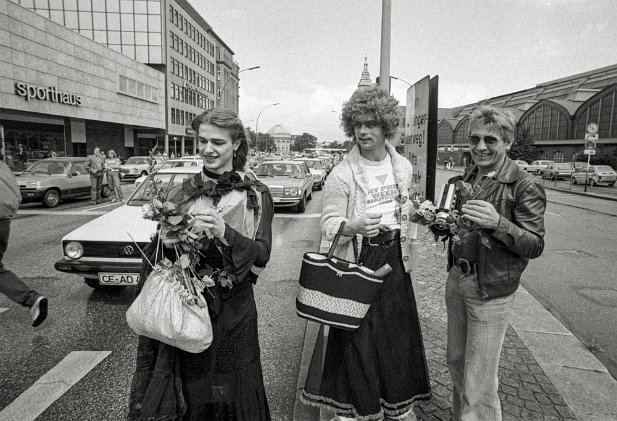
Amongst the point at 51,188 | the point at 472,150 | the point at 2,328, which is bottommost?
the point at 2,328

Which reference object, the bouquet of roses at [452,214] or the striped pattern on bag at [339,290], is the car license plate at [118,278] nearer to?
the striped pattern on bag at [339,290]

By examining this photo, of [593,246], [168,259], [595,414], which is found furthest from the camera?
[593,246]

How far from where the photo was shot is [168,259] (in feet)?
6.66

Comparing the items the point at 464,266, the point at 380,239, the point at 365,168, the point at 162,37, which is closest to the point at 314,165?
the point at 365,168

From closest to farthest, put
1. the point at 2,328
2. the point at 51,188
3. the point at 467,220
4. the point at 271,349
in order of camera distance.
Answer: the point at 467,220 → the point at 271,349 → the point at 2,328 → the point at 51,188

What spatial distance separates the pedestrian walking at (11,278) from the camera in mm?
4367

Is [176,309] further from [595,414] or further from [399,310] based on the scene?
[595,414]

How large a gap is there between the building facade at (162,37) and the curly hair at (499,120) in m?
38.3

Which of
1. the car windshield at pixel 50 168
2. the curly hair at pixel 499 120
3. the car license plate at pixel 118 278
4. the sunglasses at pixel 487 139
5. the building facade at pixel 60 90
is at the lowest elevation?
the car license plate at pixel 118 278

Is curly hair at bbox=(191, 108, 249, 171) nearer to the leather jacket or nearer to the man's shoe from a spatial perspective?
the leather jacket

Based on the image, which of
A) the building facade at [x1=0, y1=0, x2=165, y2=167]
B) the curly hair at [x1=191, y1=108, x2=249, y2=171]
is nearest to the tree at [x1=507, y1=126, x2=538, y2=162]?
the building facade at [x1=0, y1=0, x2=165, y2=167]

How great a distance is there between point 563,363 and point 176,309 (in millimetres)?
3406

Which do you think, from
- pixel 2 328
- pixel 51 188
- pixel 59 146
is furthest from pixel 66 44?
pixel 2 328

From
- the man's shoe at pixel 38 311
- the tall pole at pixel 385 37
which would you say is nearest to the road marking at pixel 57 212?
the man's shoe at pixel 38 311
